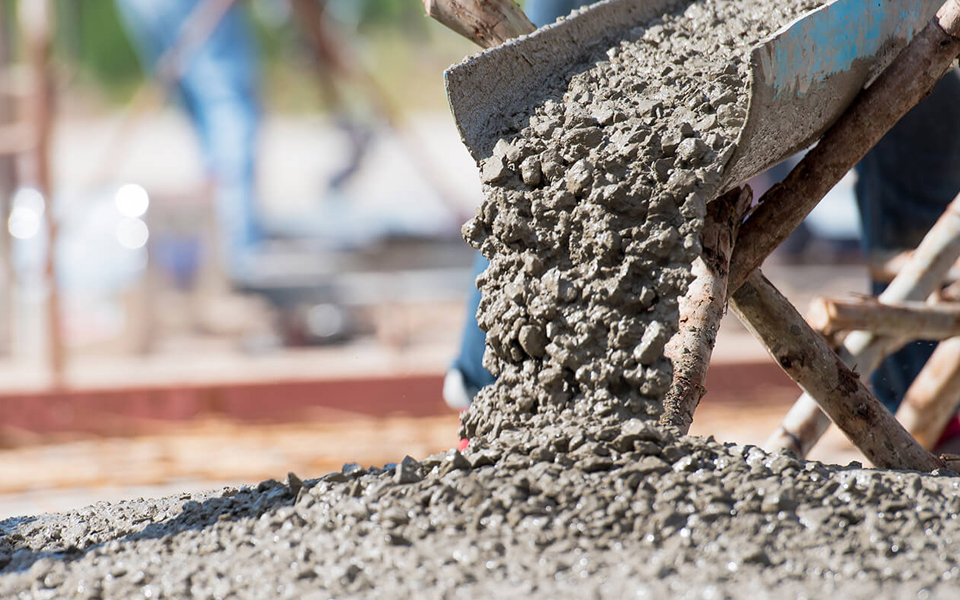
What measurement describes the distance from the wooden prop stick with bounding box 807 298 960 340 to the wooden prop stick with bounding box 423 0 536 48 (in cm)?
82

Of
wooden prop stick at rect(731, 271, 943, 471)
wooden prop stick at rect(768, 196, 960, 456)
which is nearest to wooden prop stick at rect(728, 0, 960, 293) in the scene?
wooden prop stick at rect(731, 271, 943, 471)

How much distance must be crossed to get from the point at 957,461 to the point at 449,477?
0.93 metres

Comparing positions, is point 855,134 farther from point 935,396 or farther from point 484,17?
point 935,396

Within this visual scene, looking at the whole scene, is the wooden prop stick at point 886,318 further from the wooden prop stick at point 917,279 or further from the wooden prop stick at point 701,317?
the wooden prop stick at point 701,317

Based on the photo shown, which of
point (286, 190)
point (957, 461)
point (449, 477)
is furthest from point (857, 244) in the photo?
point (286, 190)

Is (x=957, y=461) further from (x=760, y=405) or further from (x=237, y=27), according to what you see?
(x=237, y=27)

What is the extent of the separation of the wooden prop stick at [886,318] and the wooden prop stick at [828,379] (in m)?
0.37

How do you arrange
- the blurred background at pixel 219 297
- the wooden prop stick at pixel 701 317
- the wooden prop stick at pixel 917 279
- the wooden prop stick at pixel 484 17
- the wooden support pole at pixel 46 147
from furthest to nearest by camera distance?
1. the wooden support pole at pixel 46 147
2. the blurred background at pixel 219 297
3. the wooden prop stick at pixel 917 279
4. the wooden prop stick at pixel 484 17
5. the wooden prop stick at pixel 701 317

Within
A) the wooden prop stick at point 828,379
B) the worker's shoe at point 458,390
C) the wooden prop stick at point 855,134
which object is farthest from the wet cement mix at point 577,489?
the worker's shoe at point 458,390

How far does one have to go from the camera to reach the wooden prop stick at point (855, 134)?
174 cm

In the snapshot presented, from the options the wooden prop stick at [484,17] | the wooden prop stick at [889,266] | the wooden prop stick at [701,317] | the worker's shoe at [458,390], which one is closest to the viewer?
the wooden prop stick at [701,317]

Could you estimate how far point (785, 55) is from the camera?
5.06 ft

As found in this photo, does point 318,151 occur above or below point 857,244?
above

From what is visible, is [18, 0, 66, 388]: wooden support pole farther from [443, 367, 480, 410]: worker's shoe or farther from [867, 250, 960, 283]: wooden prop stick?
[867, 250, 960, 283]: wooden prop stick
